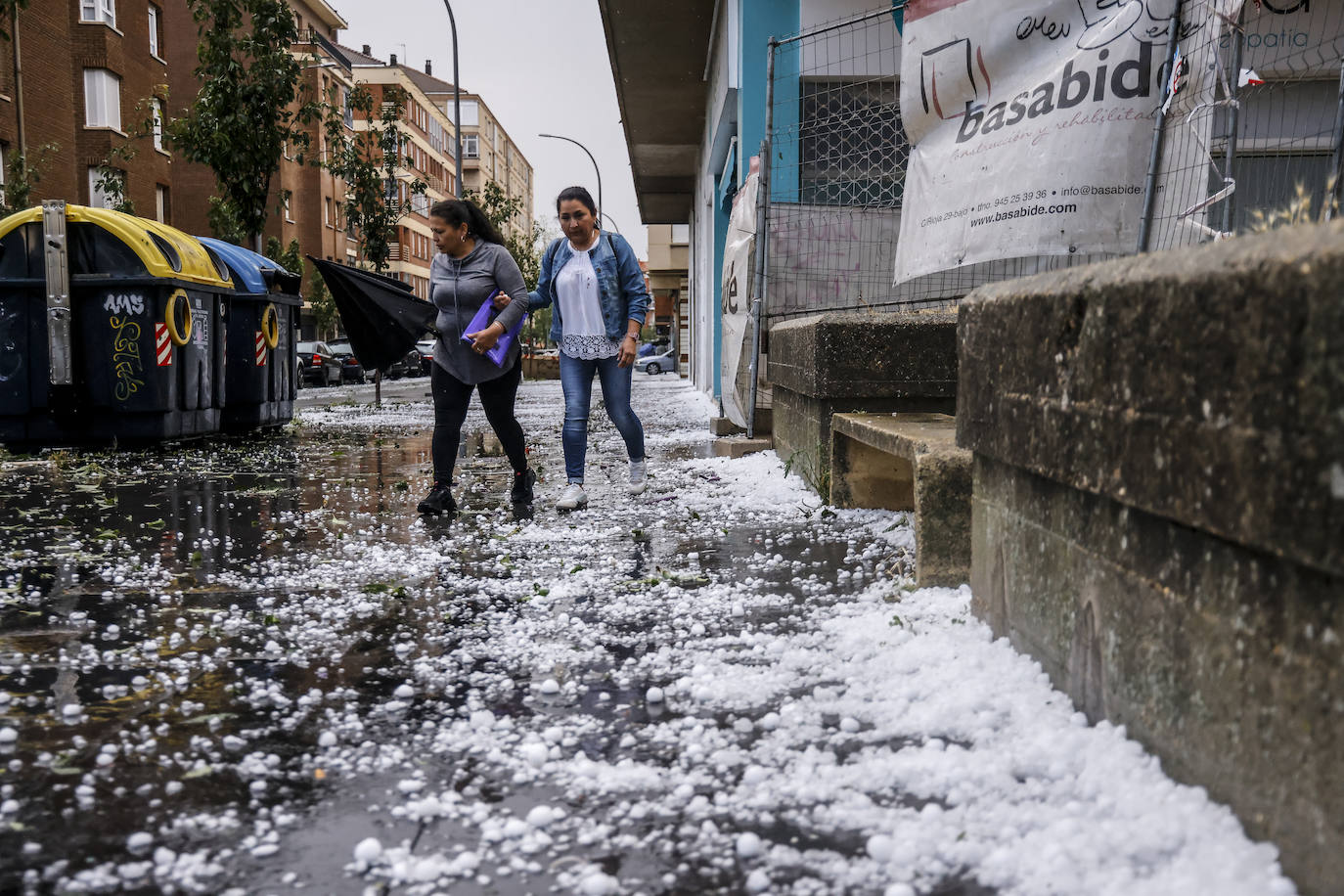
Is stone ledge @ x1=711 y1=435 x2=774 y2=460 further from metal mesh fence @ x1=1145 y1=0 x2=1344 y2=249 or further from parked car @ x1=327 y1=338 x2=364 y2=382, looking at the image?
parked car @ x1=327 y1=338 x2=364 y2=382

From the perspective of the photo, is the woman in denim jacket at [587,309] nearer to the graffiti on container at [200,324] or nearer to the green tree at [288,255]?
the graffiti on container at [200,324]

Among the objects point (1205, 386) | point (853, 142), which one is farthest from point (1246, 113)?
point (1205, 386)

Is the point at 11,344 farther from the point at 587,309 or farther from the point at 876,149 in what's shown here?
the point at 876,149

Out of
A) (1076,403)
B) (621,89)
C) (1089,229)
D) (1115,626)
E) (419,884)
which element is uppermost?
(621,89)

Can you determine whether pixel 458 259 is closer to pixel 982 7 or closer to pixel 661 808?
pixel 982 7

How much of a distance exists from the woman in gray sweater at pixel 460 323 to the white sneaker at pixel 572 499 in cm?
28

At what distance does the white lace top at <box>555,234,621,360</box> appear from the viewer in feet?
22.2

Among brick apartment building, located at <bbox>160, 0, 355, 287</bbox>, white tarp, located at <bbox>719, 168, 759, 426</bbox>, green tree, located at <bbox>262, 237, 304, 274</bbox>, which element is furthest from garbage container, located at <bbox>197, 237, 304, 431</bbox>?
brick apartment building, located at <bbox>160, 0, 355, 287</bbox>

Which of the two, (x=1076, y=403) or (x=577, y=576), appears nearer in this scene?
(x=1076, y=403)

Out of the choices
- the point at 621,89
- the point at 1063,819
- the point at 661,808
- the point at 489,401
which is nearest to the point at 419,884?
the point at 661,808

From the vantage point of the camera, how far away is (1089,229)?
522cm

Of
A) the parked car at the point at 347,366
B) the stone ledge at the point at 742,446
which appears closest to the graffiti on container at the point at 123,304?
the stone ledge at the point at 742,446

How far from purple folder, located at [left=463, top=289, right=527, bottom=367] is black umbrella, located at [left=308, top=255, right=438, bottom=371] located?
0.96 metres

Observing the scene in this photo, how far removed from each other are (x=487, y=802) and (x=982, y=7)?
4884 millimetres
